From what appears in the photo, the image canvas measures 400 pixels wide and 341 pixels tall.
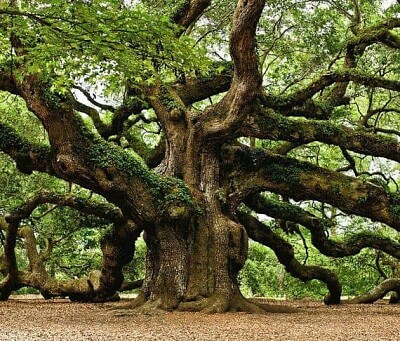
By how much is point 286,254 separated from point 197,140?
176 inches

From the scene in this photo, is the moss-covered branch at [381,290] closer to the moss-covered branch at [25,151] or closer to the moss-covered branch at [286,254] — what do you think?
the moss-covered branch at [286,254]

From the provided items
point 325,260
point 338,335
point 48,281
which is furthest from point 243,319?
point 325,260

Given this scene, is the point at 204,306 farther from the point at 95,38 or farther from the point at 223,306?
the point at 95,38

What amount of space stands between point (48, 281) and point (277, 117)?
23.5 feet

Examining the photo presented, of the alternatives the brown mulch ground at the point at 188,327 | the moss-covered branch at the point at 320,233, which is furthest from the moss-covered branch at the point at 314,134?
the brown mulch ground at the point at 188,327

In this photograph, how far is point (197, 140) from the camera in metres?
10.9

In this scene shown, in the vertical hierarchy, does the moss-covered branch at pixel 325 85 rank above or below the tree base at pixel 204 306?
above

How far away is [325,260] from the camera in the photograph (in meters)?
20.5

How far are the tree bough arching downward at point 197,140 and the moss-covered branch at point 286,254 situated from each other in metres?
0.04

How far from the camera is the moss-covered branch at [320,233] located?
12.9 metres

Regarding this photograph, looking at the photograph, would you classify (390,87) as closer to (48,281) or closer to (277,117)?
(277,117)

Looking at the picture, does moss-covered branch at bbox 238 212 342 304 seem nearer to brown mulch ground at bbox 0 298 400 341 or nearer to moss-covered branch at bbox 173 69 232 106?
moss-covered branch at bbox 173 69 232 106

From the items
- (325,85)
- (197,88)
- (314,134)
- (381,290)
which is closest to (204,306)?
(314,134)

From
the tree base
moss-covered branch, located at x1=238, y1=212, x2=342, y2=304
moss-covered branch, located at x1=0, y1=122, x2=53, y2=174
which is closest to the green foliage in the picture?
moss-covered branch, located at x1=0, y1=122, x2=53, y2=174
